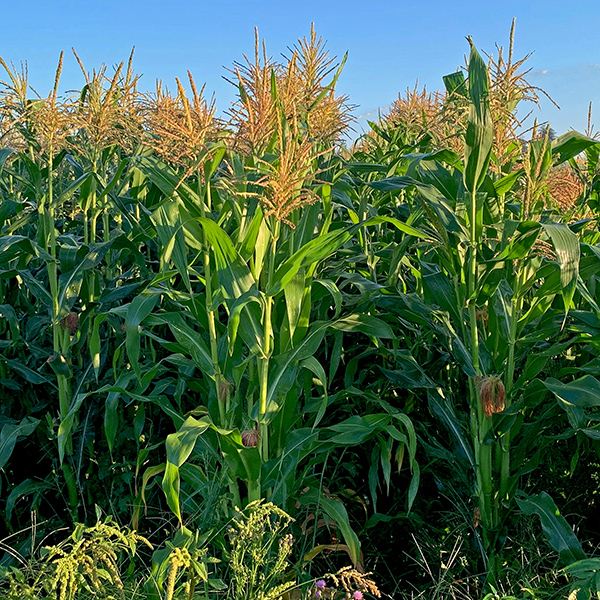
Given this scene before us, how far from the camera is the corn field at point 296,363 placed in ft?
8.00

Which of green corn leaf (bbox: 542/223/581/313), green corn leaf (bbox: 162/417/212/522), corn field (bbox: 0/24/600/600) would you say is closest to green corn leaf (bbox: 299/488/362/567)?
corn field (bbox: 0/24/600/600)

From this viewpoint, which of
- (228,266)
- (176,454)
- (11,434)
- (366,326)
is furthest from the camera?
(11,434)

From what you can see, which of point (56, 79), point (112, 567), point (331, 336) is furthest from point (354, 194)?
point (112, 567)

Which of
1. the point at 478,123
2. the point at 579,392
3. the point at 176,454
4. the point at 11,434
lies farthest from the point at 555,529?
the point at 11,434

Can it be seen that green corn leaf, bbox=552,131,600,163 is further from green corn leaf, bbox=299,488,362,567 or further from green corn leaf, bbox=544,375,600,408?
green corn leaf, bbox=299,488,362,567

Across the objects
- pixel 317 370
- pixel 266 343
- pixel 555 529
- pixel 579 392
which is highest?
pixel 266 343

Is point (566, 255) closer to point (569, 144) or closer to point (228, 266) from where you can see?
point (569, 144)

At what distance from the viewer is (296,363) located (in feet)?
8.81

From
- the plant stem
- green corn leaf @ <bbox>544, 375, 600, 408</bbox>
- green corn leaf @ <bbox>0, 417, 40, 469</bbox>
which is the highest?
the plant stem

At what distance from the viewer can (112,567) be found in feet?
7.00

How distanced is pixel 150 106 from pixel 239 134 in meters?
0.77

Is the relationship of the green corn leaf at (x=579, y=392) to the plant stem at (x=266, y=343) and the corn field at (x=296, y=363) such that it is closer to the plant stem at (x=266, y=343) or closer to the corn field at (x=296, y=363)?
the corn field at (x=296, y=363)

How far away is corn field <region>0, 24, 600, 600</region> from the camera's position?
96.0 inches

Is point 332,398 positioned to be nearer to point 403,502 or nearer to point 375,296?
point 375,296
